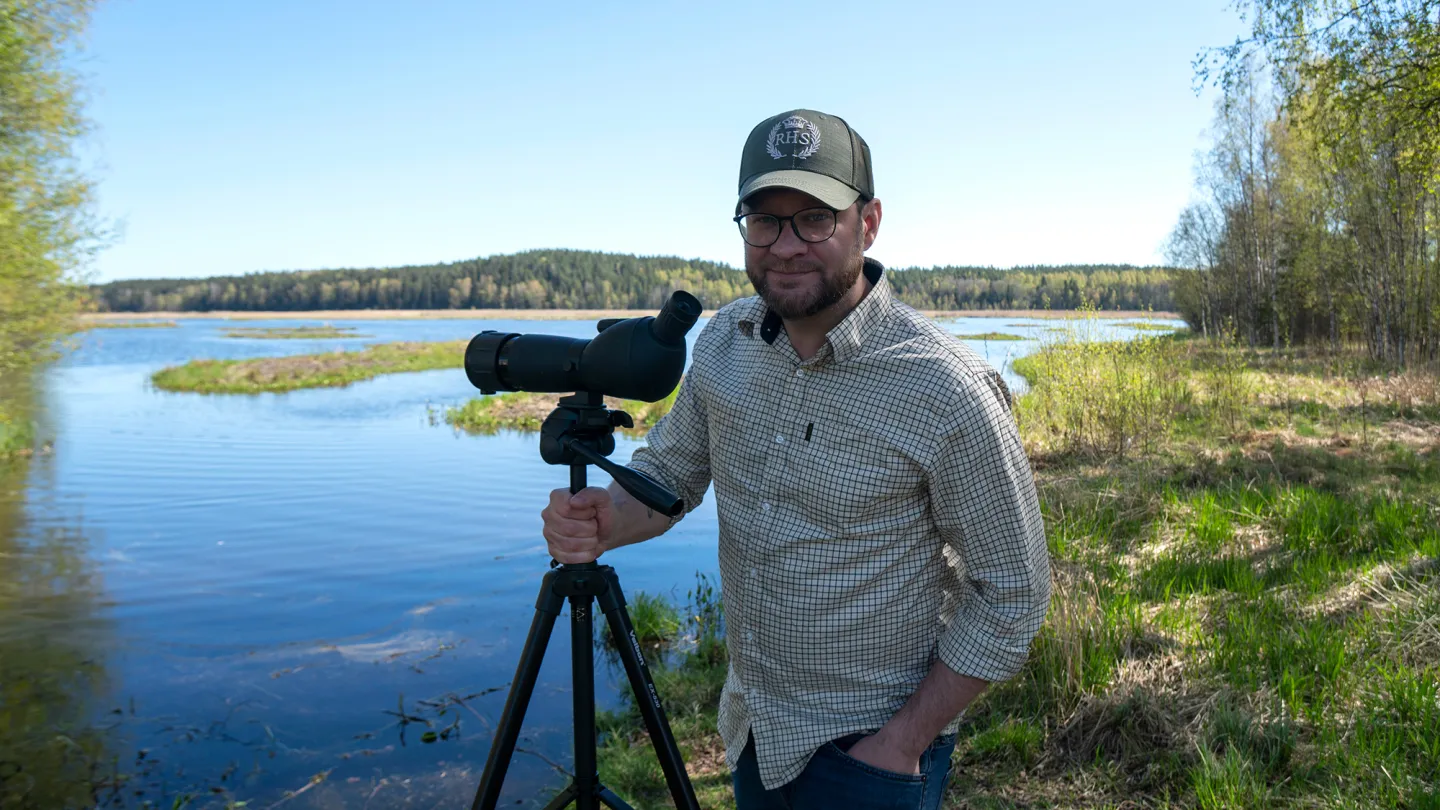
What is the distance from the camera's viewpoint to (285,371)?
1170 inches

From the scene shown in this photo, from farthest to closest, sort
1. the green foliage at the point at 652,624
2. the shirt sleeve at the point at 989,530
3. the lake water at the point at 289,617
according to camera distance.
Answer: the green foliage at the point at 652,624, the lake water at the point at 289,617, the shirt sleeve at the point at 989,530

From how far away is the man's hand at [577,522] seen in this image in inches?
66.1

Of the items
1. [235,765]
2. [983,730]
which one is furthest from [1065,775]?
[235,765]

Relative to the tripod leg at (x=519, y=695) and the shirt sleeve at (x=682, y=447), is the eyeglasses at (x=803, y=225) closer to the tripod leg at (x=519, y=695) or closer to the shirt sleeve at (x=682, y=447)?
the shirt sleeve at (x=682, y=447)

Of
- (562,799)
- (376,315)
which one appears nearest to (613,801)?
(562,799)

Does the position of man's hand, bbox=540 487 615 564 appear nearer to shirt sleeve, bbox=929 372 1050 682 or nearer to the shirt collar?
the shirt collar

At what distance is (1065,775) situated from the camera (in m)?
3.05

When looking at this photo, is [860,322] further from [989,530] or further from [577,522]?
[577,522]

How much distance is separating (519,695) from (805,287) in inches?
38.1

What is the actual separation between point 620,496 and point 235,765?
3.64 meters

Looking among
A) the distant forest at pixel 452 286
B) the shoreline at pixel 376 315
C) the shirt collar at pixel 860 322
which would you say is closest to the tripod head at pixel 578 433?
the shirt collar at pixel 860 322

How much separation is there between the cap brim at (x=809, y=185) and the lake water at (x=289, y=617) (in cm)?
339

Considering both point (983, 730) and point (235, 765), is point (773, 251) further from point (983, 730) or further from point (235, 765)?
point (235, 765)

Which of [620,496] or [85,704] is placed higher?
[620,496]
